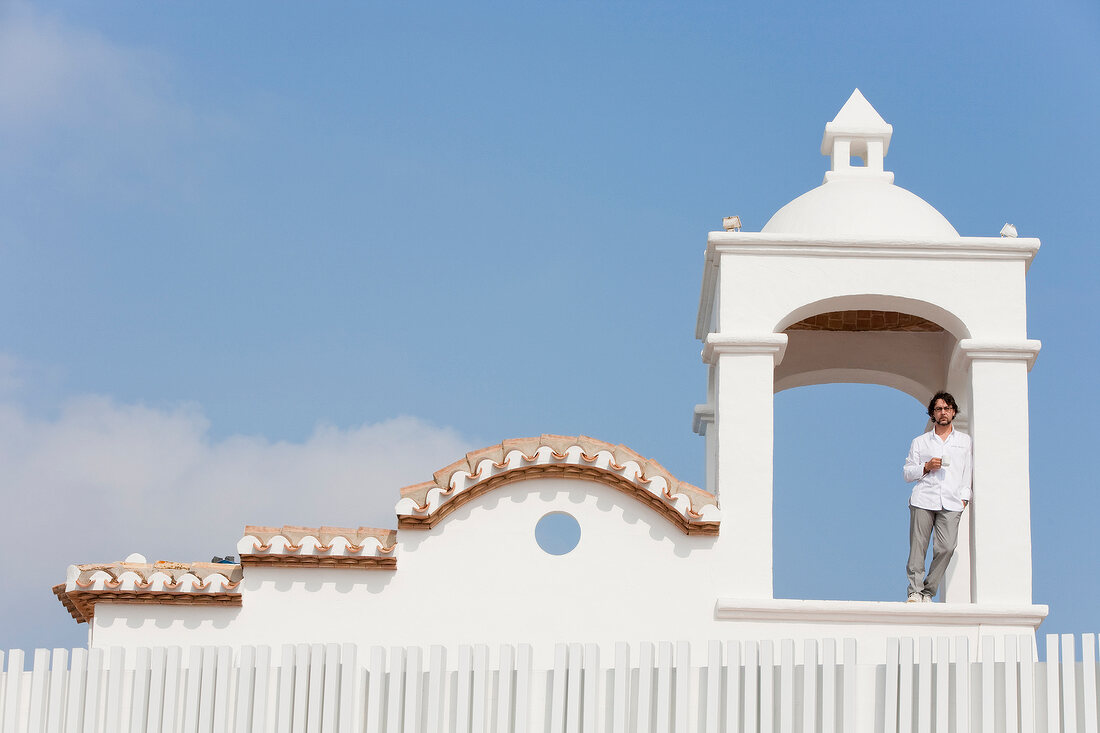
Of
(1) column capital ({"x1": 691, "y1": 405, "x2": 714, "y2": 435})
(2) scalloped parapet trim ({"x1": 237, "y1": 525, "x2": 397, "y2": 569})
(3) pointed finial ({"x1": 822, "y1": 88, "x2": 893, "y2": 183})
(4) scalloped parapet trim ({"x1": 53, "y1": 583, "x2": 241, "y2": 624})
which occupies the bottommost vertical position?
(4) scalloped parapet trim ({"x1": 53, "y1": 583, "x2": 241, "y2": 624})

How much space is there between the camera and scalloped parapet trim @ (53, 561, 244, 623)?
12.8 metres

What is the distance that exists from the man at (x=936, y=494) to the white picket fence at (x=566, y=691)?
8.19ft

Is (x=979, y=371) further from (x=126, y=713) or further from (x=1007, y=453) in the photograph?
(x=126, y=713)

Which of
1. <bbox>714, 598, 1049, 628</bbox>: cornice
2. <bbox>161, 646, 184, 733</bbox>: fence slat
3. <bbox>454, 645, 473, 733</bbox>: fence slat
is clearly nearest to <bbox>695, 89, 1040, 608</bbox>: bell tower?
<bbox>714, 598, 1049, 628</bbox>: cornice

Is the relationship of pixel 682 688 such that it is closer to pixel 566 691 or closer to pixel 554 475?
pixel 566 691

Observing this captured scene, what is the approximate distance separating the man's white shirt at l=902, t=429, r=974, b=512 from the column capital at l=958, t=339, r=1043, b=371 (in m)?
0.72

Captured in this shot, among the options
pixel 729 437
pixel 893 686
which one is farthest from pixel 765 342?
pixel 893 686

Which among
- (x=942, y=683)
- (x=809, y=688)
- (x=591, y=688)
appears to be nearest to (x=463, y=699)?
(x=591, y=688)

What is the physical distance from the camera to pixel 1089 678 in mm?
10945

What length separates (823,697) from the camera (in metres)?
11.0

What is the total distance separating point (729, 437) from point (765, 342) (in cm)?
88

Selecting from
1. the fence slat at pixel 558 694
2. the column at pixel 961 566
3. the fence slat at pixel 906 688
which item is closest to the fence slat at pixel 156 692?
the fence slat at pixel 558 694

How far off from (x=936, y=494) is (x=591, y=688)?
14.1ft

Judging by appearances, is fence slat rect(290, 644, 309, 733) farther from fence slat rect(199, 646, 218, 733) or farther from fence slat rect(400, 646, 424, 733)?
fence slat rect(400, 646, 424, 733)
